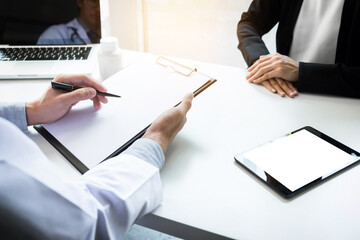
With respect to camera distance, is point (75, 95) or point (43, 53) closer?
point (75, 95)

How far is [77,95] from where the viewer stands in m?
0.74

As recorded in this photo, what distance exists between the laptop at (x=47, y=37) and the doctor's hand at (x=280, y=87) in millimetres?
553

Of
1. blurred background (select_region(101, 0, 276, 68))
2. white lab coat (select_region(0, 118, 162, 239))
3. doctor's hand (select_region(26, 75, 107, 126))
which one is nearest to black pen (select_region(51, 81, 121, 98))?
doctor's hand (select_region(26, 75, 107, 126))

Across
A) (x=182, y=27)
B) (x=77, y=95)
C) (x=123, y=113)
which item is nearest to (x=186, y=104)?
(x=123, y=113)

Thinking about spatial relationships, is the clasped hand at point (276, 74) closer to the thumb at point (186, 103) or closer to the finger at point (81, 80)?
the thumb at point (186, 103)

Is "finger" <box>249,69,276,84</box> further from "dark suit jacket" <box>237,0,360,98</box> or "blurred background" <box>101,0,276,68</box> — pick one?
"blurred background" <box>101,0,276,68</box>

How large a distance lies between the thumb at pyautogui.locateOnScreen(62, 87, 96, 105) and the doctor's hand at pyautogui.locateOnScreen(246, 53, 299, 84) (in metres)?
0.49

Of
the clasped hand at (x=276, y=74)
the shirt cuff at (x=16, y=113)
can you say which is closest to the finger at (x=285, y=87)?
the clasped hand at (x=276, y=74)

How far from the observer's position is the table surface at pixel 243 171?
0.53 meters

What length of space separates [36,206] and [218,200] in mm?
317

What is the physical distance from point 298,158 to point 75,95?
0.52 m

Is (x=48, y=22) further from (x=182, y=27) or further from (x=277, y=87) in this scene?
(x=182, y=27)

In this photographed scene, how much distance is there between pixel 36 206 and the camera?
1.19 feet

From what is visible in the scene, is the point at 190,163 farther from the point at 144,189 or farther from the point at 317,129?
the point at 317,129
